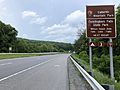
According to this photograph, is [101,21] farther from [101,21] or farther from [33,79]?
[33,79]

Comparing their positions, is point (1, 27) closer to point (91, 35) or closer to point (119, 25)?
point (119, 25)

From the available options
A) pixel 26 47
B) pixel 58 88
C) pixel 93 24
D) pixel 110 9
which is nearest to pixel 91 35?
pixel 93 24

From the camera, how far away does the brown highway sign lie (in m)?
20.2

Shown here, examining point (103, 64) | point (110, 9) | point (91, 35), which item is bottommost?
point (103, 64)

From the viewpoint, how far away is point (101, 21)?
20469 mm

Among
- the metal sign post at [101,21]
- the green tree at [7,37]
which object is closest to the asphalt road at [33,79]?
the metal sign post at [101,21]

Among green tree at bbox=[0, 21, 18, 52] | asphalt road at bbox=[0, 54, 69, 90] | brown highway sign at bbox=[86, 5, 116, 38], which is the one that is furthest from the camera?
green tree at bbox=[0, 21, 18, 52]

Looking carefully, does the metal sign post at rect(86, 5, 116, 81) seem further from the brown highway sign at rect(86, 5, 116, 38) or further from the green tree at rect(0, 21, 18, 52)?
the green tree at rect(0, 21, 18, 52)

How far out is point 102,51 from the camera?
7206 cm

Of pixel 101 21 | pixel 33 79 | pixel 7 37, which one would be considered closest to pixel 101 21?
pixel 101 21

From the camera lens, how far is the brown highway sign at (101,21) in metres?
20.2

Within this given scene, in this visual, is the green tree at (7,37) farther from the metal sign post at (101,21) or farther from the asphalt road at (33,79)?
the metal sign post at (101,21)

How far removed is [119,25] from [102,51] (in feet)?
30.0

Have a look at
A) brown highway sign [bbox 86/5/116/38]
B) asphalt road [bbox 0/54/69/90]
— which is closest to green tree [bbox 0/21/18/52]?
asphalt road [bbox 0/54/69/90]
